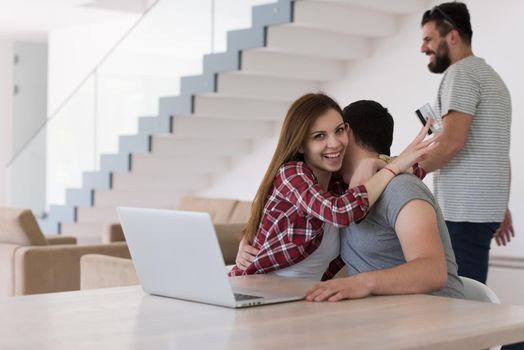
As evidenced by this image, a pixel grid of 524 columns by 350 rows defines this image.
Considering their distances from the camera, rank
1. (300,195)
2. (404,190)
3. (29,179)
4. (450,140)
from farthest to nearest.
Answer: (29,179), (450,140), (300,195), (404,190)

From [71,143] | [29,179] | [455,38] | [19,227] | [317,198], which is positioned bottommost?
[29,179]

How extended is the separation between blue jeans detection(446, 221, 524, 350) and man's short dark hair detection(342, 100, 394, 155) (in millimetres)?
1117

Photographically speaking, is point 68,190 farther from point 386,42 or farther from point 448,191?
point 448,191

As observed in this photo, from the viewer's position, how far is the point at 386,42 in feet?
24.6

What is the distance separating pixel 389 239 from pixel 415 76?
16.0ft

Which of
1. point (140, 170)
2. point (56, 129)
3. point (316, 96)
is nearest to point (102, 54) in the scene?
point (56, 129)

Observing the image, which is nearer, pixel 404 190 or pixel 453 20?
pixel 404 190

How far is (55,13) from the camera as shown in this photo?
10.6 meters

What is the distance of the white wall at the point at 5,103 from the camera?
12438 mm

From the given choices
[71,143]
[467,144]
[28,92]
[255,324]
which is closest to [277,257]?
[255,324]

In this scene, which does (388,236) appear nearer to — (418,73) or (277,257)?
(277,257)

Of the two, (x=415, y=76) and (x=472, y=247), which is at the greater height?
(x=415, y=76)

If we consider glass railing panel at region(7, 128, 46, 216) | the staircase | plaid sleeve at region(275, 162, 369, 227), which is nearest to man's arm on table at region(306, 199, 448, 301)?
plaid sleeve at region(275, 162, 369, 227)

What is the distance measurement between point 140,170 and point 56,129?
1.33 m
